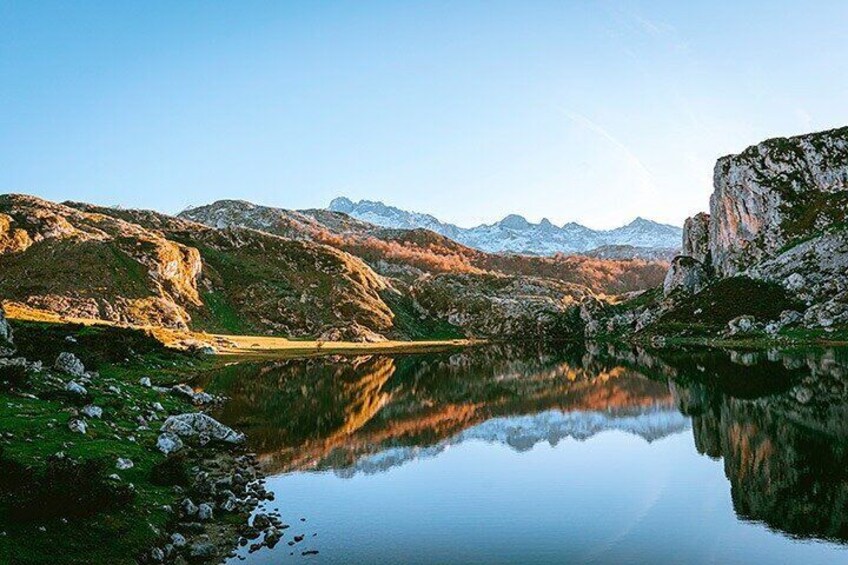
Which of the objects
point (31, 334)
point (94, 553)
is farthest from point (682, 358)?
point (94, 553)

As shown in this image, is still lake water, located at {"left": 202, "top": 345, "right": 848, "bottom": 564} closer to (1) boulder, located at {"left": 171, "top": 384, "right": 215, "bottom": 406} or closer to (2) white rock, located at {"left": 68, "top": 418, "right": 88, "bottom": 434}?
(1) boulder, located at {"left": 171, "top": 384, "right": 215, "bottom": 406}

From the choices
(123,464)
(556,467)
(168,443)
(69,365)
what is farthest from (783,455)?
(69,365)

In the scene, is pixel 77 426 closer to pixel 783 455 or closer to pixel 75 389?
pixel 75 389

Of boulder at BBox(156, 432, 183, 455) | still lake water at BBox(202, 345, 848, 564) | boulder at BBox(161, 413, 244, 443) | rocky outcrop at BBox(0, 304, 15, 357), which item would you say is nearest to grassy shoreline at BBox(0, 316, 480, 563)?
boulder at BBox(156, 432, 183, 455)

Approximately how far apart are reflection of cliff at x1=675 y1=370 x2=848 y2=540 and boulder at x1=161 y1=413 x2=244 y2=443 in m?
39.6

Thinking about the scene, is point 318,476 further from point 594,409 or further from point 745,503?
point 594,409

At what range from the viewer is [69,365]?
6469cm

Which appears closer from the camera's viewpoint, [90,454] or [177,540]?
[177,540]

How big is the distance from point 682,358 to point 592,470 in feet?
350

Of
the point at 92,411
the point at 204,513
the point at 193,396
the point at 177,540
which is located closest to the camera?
the point at 177,540

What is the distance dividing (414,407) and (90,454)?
49.5 meters

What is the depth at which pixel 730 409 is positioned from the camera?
72000 mm

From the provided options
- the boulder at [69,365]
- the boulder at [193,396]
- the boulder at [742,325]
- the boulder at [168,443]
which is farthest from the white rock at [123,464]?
the boulder at [742,325]

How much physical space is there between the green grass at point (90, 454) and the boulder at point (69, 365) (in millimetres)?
2390
